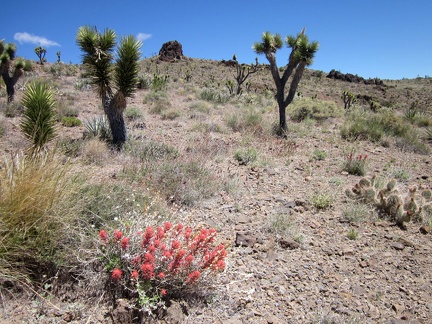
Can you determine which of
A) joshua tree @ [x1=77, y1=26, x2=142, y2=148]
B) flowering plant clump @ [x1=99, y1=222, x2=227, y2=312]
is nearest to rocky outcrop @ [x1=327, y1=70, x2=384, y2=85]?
joshua tree @ [x1=77, y1=26, x2=142, y2=148]

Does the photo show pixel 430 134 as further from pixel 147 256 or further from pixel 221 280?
pixel 147 256

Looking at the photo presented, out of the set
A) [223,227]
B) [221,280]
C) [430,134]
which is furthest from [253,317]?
[430,134]

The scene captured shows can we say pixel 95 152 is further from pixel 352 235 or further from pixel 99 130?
pixel 352 235

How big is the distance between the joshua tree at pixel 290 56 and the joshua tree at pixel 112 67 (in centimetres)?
581

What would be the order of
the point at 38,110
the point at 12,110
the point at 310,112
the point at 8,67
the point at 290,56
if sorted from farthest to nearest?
the point at 310,112, the point at 8,67, the point at 290,56, the point at 12,110, the point at 38,110

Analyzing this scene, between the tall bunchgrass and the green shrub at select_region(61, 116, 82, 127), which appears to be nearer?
the tall bunchgrass

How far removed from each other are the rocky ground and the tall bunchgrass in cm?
28

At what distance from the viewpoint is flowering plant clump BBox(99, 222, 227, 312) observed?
259cm

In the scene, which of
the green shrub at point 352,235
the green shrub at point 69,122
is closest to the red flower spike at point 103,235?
the green shrub at point 352,235

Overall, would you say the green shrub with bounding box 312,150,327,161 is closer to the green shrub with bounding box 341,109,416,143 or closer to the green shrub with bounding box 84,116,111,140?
the green shrub with bounding box 341,109,416,143

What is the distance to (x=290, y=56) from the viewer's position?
12281mm

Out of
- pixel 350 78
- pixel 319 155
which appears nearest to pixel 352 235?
pixel 319 155

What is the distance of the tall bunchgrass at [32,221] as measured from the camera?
8.84 ft

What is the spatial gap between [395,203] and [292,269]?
2.67 metres
